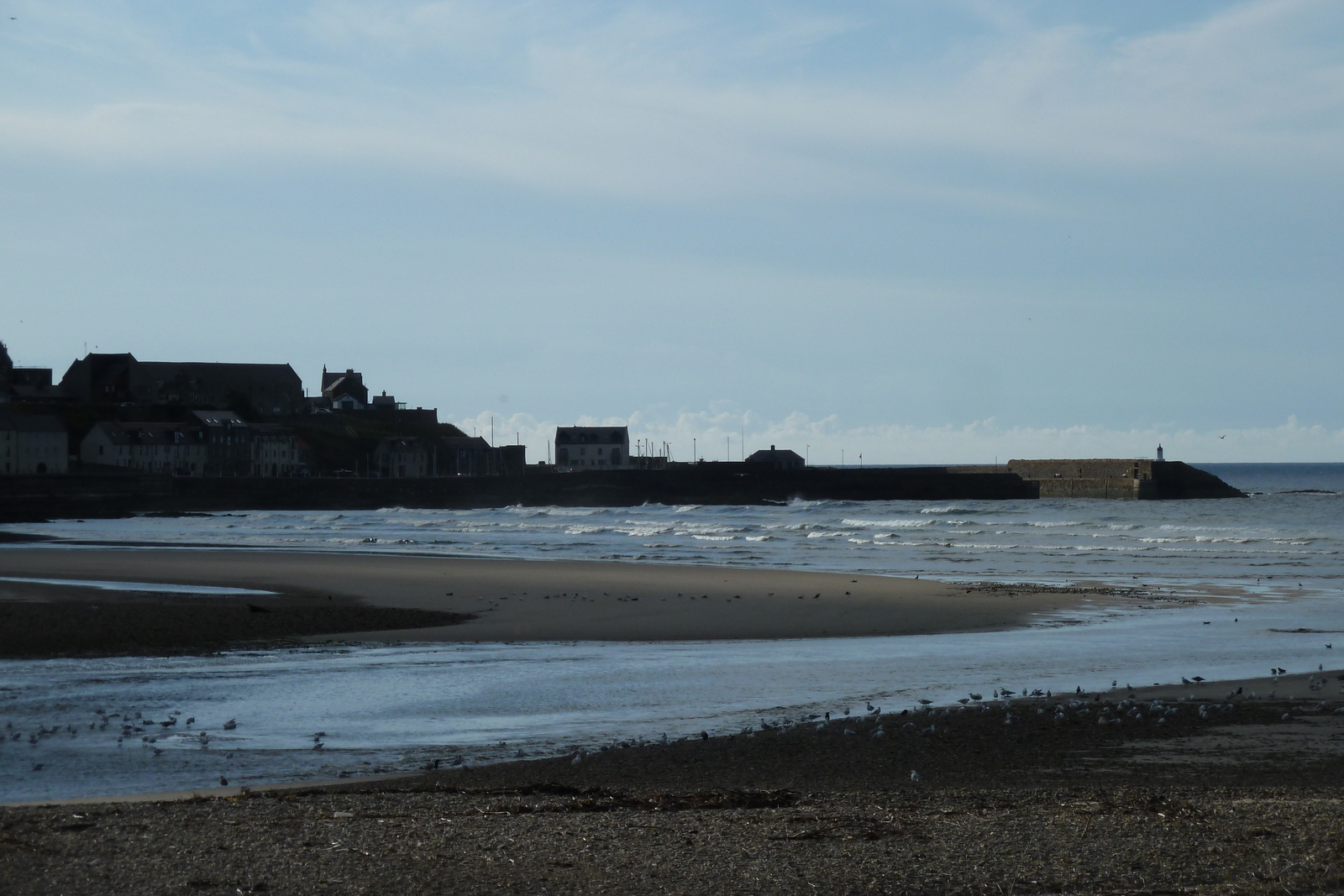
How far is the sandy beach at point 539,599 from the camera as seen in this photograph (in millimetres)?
20219

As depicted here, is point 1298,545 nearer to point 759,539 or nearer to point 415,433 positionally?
point 759,539

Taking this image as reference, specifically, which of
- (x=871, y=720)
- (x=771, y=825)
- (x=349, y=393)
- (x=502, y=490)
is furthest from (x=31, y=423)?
(x=771, y=825)

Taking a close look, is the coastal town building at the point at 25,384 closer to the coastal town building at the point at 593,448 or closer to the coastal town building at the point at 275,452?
the coastal town building at the point at 275,452

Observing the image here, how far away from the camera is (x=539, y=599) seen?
25375mm

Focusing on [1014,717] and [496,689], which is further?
[496,689]

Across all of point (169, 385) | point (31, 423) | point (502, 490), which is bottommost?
point (502, 490)

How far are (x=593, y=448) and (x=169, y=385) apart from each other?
4428 cm

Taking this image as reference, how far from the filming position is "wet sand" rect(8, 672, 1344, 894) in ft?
22.1

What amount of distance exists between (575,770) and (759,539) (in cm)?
3944

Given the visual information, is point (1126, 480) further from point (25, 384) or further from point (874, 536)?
point (25, 384)

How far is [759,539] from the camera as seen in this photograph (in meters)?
49.1

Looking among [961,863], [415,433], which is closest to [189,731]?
[961,863]

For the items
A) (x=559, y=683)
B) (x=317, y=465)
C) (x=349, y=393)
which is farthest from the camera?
(x=349, y=393)

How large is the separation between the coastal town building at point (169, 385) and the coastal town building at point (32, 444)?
56.4ft
